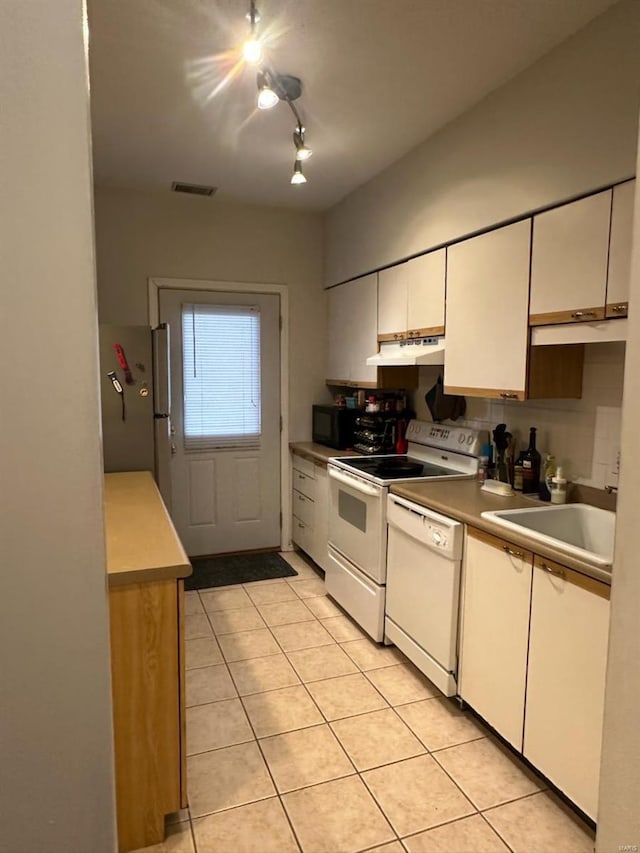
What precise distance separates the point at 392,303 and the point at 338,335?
34.7 inches

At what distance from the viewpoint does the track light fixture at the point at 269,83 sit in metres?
1.82

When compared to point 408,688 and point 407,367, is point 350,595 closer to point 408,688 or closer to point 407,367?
point 408,688

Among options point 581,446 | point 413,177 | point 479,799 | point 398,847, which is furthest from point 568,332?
point 398,847

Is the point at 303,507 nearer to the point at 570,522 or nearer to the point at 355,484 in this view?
the point at 355,484

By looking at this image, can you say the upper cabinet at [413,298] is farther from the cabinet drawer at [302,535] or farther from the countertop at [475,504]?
the cabinet drawer at [302,535]

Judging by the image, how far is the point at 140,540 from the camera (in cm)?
187

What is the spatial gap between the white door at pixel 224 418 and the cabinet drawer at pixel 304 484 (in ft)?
0.63

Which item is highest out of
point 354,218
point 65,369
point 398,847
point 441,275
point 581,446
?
point 354,218

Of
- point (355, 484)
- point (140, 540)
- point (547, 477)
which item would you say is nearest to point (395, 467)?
point (355, 484)

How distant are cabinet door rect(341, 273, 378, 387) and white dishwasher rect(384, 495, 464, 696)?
45.9 inches

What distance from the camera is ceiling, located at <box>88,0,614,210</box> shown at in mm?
1856

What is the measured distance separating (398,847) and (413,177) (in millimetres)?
3010

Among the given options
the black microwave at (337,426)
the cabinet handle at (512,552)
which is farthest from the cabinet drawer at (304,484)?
the cabinet handle at (512,552)

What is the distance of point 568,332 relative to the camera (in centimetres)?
204
